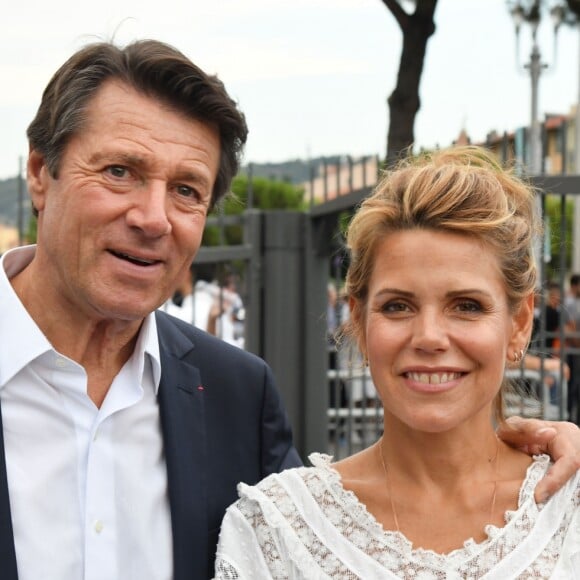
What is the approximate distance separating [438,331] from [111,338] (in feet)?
2.61

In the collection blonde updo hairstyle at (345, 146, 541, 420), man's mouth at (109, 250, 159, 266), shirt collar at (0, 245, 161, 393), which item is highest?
blonde updo hairstyle at (345, 146, 541, 420)

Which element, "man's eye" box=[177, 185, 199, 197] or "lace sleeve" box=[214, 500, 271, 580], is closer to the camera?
"lace sleeve" box=[214, 500, 271, 580]

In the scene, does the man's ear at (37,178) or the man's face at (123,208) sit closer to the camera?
the man's face at (123,208)

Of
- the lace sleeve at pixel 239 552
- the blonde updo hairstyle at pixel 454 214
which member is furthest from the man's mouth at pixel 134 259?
the lace sleeve at pixel 239 552

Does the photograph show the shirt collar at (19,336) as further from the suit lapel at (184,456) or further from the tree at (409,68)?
the tree at (409,68)

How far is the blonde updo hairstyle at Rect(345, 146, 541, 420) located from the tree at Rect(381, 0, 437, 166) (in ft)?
10.7

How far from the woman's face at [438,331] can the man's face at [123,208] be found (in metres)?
0.50

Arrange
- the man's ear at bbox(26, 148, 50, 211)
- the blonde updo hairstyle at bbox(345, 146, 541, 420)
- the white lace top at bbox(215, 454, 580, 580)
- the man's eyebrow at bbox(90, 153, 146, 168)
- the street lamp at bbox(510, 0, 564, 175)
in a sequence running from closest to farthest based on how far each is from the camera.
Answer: the white lace top at bbox(215, 454, 580, 580) < the blonde updo hairstyle at bbox(345, 146, 541, 420) < the man's eyebrow at bbox(90, 153, 146, 168) < the man's ear at bbox(26, 148, 50, 211) < the street lamp at bbox(510, 0, 564, 175)

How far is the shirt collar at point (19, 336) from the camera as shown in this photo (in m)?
2.32

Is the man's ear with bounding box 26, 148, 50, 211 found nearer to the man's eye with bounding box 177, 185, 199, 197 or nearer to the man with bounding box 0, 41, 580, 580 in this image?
the man with bounding box 0, 41, 580, 580

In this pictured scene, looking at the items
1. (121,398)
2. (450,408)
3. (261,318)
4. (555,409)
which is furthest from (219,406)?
(555,409)

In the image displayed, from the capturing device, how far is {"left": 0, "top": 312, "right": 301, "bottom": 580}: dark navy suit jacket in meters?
2.42

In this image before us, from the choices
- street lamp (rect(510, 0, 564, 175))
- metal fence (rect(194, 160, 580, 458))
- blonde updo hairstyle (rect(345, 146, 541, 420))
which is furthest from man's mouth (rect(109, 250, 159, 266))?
metal fence (rect(194, 160, 580, 458))

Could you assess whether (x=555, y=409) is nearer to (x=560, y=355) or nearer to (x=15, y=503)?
(x=560, y=355)
